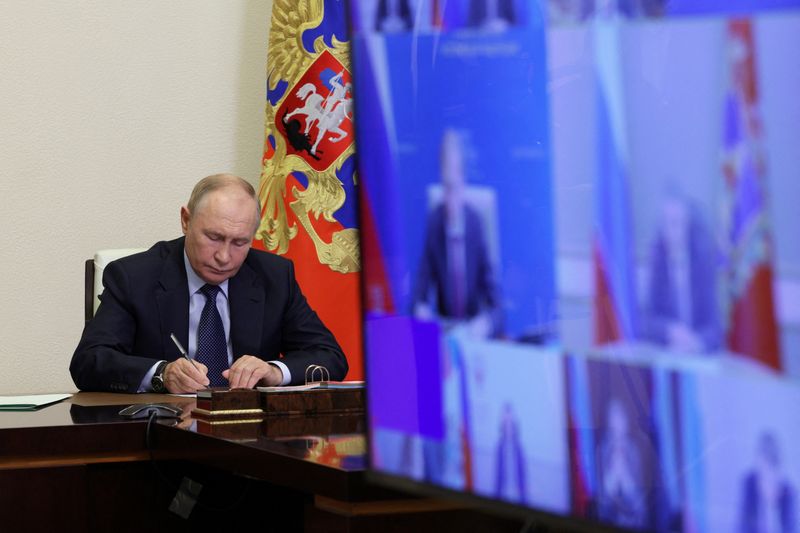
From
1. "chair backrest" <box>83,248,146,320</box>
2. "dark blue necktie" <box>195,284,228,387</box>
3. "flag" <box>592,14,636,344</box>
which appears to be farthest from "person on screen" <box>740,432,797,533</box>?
"chair backrest" <box>83,248,146,320</box>

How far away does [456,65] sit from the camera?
818mm

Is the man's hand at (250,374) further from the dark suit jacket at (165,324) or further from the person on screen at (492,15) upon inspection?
the person on screen at (492,15)

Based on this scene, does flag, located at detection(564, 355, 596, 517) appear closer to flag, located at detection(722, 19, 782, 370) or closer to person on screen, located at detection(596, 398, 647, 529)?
person on screen, located at detection(596, 398, 647, 529)

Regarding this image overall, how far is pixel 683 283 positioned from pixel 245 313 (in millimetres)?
2854

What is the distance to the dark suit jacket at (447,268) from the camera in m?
0.79

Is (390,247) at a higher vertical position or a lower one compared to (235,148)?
lower

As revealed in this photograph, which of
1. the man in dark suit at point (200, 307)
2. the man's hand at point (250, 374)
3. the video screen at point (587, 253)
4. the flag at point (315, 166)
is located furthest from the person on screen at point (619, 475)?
the flag at point (315, 166)

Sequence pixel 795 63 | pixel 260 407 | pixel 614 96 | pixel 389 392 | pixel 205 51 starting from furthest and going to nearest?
1. pixel 205 51
2. pixel 260 407
3. pixel 389 392
4. pixel 614 96
5. pixel 795 63

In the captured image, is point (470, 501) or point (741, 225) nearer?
point (741, 225)

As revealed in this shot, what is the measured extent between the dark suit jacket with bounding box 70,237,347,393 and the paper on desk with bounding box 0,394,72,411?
0.64ft

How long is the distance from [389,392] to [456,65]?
0.92 feet

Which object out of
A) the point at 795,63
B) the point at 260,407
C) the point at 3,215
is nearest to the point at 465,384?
the point at 795,63

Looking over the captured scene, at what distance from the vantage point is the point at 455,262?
0.82 metres

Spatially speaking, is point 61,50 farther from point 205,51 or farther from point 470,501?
point 470,501
